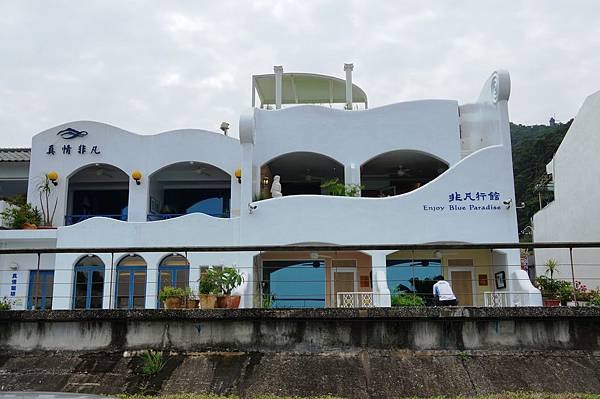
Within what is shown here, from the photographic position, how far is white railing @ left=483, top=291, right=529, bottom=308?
41.5 feet

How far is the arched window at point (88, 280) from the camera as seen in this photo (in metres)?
17.4

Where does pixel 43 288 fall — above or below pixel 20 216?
below

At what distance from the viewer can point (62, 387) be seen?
7.03 m

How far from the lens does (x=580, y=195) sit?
59.4 ft

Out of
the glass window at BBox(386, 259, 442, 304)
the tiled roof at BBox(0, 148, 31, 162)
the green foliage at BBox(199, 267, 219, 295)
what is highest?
the tiled roof at BBox(0, 148, 31, 162)

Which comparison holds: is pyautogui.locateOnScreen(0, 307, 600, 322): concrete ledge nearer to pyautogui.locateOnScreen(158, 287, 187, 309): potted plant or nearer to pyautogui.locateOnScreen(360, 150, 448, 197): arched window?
pyautogui.locateOnScreen(158, 287, 187, 309): potted plant

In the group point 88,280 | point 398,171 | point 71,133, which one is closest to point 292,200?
point 398,171

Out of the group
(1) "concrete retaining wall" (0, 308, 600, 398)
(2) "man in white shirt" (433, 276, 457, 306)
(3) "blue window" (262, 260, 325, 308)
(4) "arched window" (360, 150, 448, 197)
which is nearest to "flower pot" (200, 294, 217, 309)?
(1) "concrete retaining wall" (0, 308, 600, 398)

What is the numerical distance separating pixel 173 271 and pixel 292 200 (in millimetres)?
4417

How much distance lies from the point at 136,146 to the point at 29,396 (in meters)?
16.4

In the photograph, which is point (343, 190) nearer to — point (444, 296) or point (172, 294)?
point (444, 296)

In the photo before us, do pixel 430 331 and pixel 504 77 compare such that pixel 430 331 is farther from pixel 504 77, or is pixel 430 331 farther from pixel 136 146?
pixel 136 146

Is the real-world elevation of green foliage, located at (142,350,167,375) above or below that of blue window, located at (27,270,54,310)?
below

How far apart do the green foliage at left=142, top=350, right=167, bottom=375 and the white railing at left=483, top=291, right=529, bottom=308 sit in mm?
7925
